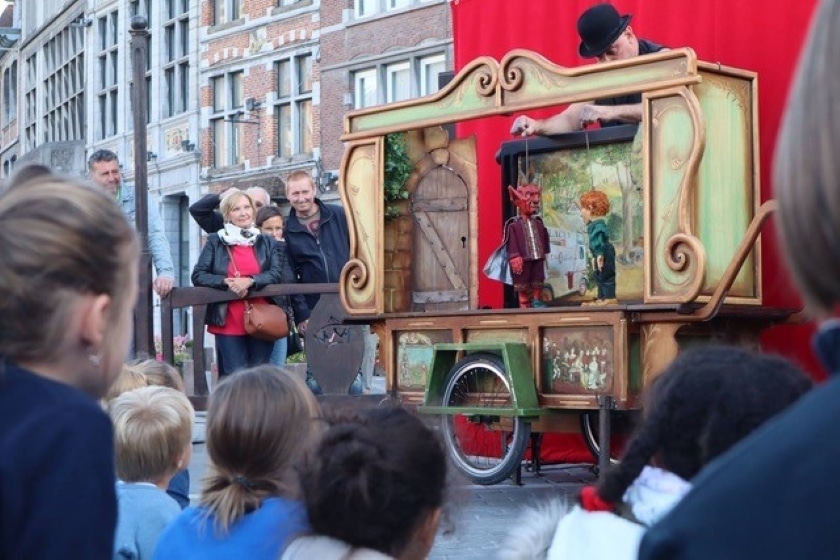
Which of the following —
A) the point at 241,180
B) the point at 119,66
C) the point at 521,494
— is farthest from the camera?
the point at 119,66

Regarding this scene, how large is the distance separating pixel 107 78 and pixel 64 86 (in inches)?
171

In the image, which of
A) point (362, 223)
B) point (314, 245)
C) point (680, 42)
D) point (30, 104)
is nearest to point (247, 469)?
point (362, 223)

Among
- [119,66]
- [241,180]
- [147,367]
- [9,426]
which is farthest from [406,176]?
[119,66]

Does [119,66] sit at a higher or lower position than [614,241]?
higher

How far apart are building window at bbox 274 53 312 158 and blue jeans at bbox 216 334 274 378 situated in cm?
2247

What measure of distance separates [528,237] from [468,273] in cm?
101

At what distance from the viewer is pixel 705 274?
7.23 metres

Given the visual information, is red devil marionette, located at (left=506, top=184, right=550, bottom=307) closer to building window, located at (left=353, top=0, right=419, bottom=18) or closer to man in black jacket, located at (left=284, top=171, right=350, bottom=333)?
man in black jacket, located at (left=284, top=171, right=350, bottom=333)

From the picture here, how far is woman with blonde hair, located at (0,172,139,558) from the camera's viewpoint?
6.16ft

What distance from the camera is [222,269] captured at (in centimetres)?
991

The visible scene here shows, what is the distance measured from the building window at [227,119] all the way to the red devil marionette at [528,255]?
86.1 feet

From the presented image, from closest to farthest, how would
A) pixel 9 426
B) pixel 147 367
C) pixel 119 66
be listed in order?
pixel 9 426
pixel 147 367
pixel 119 66

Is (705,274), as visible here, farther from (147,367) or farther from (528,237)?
(147,367)

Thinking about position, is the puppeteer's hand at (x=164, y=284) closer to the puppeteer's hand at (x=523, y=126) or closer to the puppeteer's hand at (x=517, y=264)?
the puppeteer's hand at (x=517, y=264)
